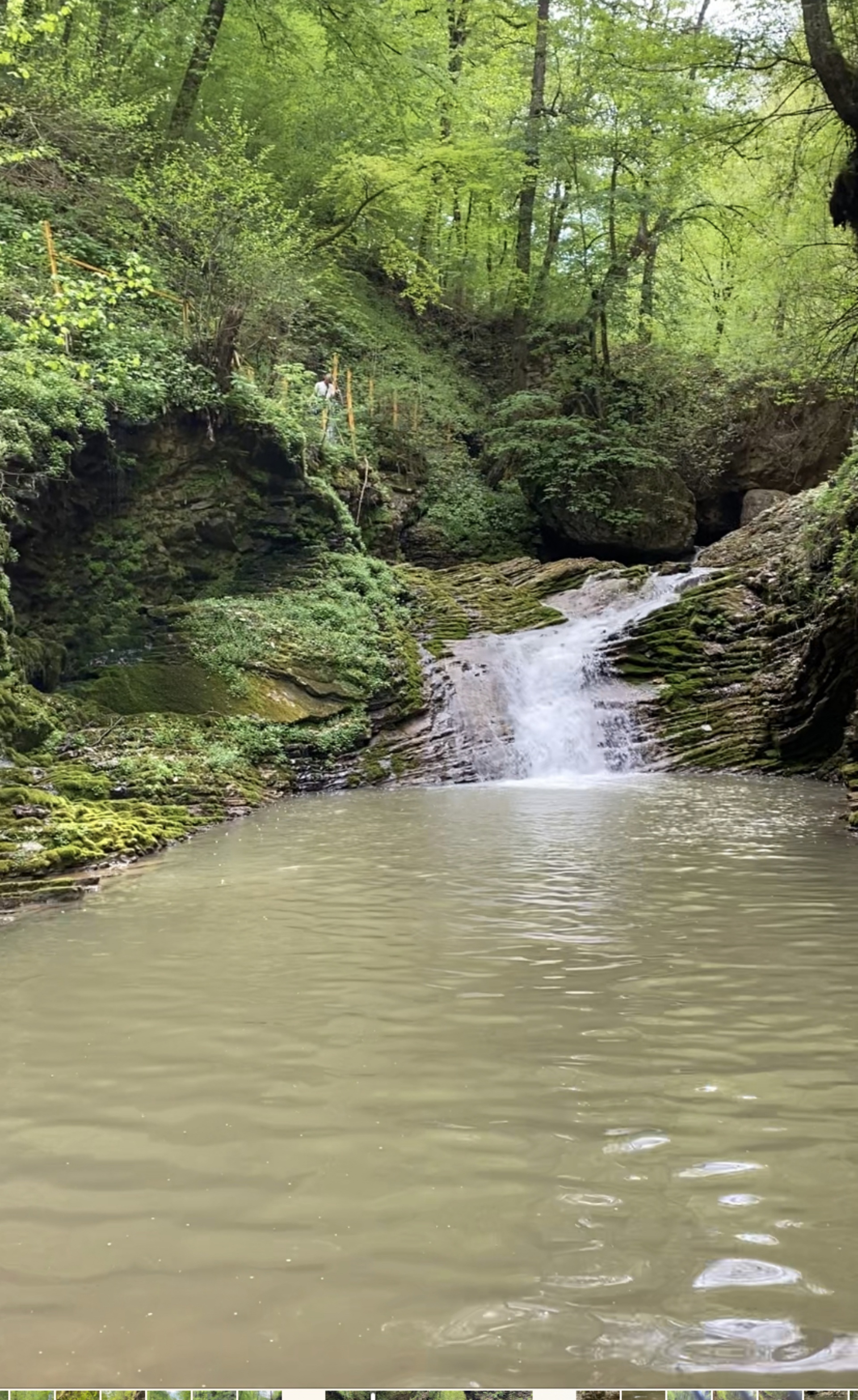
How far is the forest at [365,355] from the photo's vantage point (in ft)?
35.0

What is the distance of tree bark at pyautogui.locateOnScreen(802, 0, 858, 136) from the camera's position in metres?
8.58

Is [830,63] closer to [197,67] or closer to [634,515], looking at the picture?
[634,515]

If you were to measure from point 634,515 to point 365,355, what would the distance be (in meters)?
8.77

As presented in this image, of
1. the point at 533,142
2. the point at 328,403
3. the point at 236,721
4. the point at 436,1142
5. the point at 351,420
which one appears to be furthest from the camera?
the point at 533,142

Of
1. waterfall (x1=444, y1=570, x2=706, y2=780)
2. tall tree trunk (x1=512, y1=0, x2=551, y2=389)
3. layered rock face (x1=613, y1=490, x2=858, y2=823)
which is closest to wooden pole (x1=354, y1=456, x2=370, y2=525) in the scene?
waterfall (x1=444, y1=570, x2=706, y2=780)

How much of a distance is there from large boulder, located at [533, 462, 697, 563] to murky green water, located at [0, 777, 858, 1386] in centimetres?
1588

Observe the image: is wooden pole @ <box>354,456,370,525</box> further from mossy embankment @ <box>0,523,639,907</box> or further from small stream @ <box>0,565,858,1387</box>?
small stream @ <box>0,565,858,1387</box>

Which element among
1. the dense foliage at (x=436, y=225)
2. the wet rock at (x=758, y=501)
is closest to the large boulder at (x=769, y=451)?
the wet rock at (x=758, y=501)

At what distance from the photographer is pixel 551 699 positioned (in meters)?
14.4

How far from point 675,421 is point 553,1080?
21.5 m

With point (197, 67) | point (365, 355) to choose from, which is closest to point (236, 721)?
point (365, 355)

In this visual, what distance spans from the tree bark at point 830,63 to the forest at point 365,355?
40 millimetres

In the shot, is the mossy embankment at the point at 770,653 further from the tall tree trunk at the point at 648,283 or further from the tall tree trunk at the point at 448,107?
the tall tree trunk at the point at 448,107

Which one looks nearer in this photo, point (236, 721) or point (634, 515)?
point (236, 721)
